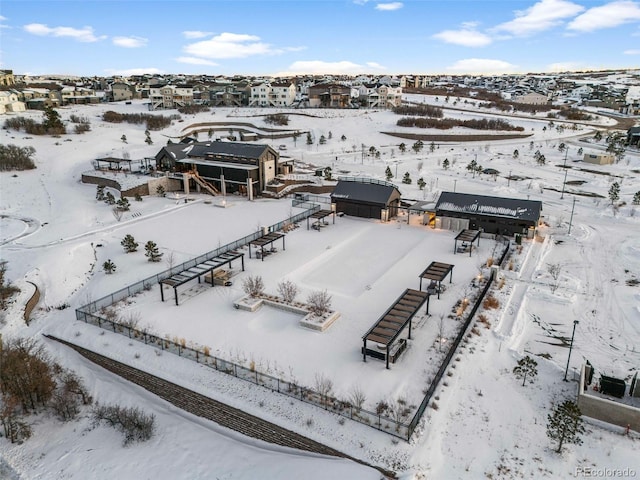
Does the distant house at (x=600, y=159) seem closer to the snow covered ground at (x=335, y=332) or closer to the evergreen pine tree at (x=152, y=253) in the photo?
the snow covered ground at (x=335, y=332)

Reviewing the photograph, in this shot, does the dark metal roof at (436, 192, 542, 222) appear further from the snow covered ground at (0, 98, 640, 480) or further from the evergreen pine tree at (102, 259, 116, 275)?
the evergreen pine tree at (102, 259, 116, 275)

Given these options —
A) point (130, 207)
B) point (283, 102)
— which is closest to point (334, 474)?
point (130, 207)

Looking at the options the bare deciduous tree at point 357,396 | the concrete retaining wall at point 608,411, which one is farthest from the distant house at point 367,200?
the concrete retaining wall at point 608,411

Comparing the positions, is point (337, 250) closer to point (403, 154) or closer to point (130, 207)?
point (130, 207)

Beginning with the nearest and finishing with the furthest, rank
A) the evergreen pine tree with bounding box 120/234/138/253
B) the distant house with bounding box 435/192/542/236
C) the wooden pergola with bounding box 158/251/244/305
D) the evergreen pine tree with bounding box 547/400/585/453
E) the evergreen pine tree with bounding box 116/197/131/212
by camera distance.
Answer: the evergreen pine tree with bounding box 547/400/585/453, the wooden pergola with bounding box 158/251/244/305, the evergreen pine tree with bounding box 120/234/138/253, the distant house with bounding box 435/192/542/236, the evergreen pine tree with bounding box 116/197/131/212

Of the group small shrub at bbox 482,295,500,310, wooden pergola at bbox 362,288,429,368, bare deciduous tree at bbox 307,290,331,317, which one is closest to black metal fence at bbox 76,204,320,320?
bare deciduous tree at bbox 307,290,331,317

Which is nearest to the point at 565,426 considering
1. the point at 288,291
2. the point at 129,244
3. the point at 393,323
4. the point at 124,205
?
the point at 393,323
